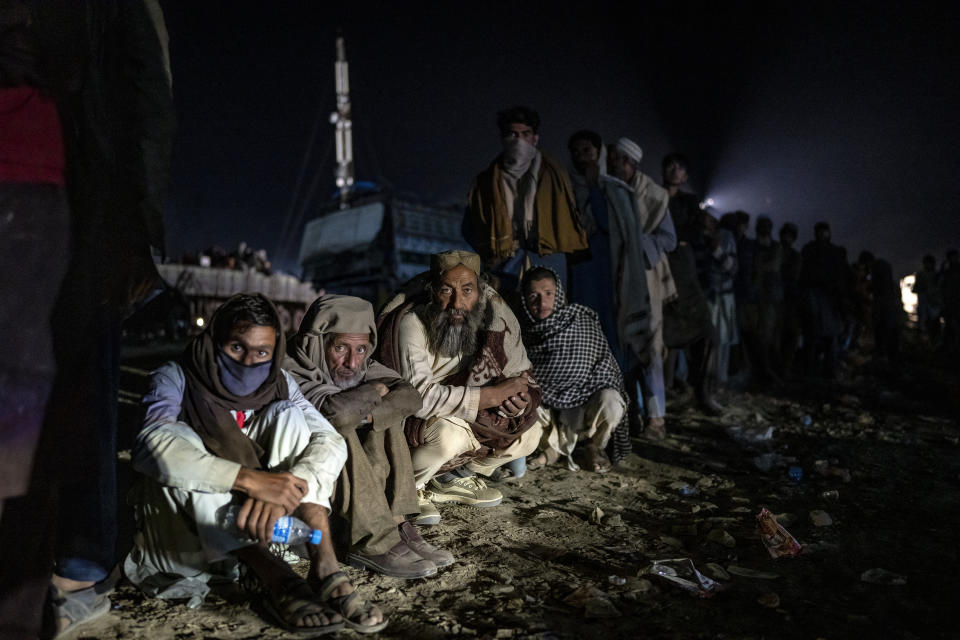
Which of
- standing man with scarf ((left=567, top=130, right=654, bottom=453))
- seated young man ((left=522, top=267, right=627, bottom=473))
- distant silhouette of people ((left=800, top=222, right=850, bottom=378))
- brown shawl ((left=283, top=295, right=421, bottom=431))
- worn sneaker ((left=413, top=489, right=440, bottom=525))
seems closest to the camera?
brown shawl ((left=283, top=295, right=421, bottom=431))

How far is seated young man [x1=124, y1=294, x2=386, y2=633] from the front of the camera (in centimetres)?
203

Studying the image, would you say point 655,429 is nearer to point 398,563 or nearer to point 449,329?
point 449,329

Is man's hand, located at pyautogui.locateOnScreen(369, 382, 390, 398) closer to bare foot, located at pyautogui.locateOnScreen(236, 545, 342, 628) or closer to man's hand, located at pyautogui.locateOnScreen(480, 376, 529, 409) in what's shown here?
man's hand, located at pyautogui.locateOnScreen(480, 376, 529, 409)

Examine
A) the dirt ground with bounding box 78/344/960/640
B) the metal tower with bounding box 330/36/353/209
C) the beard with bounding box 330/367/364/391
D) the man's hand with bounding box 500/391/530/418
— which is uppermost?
the metal tower with bounding box 330/36/353/209

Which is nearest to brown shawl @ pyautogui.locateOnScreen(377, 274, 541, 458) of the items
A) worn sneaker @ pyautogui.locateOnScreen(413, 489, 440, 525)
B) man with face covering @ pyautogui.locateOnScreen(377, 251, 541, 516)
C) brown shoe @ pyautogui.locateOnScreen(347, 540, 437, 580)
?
man with face covering @ pyautogui.locateOnScreen(377, 251, 541, 516)

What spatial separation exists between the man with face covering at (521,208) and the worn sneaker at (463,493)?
5.36ft

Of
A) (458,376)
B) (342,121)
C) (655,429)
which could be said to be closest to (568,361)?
(458,376)

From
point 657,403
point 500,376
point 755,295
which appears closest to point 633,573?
point 500,376

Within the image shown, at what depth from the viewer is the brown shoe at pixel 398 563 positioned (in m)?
2.45

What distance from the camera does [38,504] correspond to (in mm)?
1872

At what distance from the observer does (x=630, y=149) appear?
213 inches

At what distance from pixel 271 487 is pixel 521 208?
3.16m

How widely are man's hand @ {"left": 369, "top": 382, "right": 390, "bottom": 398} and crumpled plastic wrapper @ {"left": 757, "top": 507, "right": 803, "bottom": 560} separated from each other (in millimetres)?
1878

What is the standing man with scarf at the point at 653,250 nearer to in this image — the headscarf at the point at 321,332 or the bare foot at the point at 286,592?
the headscarf at the point at 321,332
